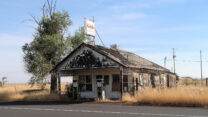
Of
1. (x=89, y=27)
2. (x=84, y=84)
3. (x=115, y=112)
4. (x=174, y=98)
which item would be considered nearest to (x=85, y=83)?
(x=84, y=84)

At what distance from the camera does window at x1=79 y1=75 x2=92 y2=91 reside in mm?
22109

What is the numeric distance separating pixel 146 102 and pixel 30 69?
14.4 metres

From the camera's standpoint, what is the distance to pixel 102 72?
21.2 m

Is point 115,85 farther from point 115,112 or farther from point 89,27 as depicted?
point 115,112

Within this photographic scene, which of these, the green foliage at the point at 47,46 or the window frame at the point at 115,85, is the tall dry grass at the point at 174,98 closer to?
the window frame at the point at 115,85

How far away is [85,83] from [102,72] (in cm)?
218

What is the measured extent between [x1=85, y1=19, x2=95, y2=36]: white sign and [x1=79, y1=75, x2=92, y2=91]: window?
13.4 ft

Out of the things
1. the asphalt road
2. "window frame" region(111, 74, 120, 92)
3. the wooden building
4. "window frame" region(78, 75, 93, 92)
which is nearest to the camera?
the asphalt road

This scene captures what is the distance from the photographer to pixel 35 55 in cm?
2583

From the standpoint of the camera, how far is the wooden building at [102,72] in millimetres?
19219

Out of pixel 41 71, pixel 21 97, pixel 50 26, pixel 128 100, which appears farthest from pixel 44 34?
pixel 128 100

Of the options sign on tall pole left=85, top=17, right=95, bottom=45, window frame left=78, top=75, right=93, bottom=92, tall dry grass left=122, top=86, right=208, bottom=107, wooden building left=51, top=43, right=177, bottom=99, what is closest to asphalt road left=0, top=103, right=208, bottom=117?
tall dry grass left=122, top=86, right=208, bottom=107

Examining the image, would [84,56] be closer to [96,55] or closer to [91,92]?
[96,55]

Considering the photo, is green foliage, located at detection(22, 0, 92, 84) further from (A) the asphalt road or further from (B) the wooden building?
(A) the asphalt road
